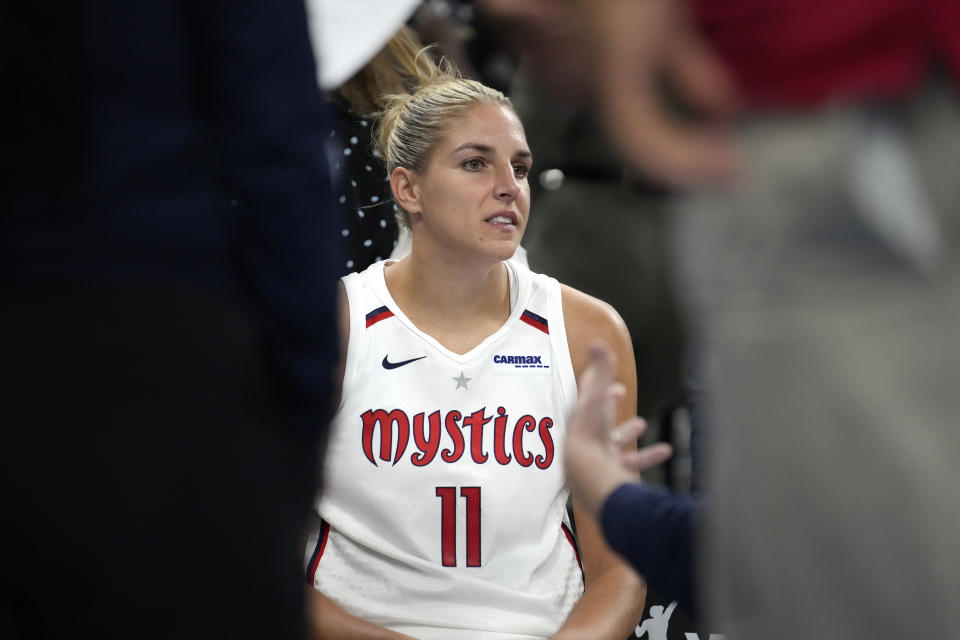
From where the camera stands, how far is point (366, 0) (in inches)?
92.7

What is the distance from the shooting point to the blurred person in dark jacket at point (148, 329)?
97 centimetres

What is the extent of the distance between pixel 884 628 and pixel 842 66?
372 millimetres

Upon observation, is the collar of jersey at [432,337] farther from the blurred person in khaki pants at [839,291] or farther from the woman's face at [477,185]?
the blurred person in khaki pants at [839,291]

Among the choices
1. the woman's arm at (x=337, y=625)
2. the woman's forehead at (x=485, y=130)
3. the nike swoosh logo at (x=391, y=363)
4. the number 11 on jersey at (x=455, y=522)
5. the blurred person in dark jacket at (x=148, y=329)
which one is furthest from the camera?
the woman's forehead at (x=485, y=130)

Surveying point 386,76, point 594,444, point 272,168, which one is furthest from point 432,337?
point 272,168

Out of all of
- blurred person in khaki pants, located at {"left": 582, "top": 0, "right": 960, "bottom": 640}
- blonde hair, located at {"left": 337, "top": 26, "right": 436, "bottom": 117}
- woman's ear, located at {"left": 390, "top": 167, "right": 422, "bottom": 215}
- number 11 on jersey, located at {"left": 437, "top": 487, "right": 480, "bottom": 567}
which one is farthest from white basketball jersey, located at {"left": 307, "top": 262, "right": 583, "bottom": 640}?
blurred person in khaki pants, located at {"left": 582, "top": 0, "right": 960, "bottom": 640}

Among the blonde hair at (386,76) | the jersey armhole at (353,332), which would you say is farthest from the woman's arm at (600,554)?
the blonde hair at (386,76)

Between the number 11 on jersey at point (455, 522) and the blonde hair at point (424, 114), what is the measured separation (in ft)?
2.58

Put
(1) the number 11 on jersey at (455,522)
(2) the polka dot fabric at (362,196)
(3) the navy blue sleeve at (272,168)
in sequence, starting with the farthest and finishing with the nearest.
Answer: (2) the polka dot fabric at (362,196), (1) the number 11 on jersey at (455,522), (3) the navy blue sleeve at (272,168)

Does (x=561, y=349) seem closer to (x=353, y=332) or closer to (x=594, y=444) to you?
(x=353, y=332)

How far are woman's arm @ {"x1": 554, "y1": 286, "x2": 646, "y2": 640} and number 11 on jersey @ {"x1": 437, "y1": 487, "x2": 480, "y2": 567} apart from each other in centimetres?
22

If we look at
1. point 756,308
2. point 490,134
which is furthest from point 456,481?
point 756,308

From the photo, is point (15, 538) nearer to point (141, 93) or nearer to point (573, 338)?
point (141, 93)

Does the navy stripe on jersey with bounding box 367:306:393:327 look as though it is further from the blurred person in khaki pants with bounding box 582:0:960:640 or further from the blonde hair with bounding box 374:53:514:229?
the blurred person in khaki pants with bounding box 582:0:960:640
